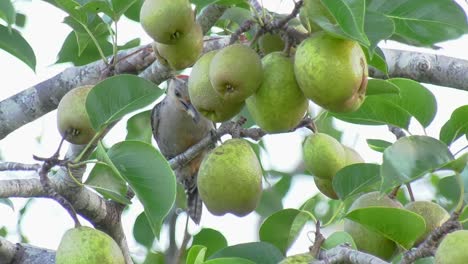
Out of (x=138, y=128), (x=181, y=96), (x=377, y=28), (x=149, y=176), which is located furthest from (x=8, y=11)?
(x=181, y=96)

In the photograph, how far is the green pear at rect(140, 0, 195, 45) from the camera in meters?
2.03

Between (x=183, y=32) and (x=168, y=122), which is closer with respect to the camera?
(x=183, y=32)

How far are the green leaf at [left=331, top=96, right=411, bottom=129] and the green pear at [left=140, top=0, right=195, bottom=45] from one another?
0.46 metres

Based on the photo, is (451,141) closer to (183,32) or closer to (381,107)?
(381,107)

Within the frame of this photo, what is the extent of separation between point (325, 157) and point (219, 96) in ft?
1.53

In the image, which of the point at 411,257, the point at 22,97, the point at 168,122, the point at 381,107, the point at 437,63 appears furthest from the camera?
the point at 168,122

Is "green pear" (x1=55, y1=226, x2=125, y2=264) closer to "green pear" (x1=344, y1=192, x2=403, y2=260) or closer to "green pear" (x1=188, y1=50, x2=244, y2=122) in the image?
"green pear" (x1=188, y1=50, x2=244, y2=122)

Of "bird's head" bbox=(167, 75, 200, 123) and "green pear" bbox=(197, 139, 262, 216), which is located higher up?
"green pear" bbox=(197, 139, 262, 216)

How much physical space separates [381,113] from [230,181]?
46 cm

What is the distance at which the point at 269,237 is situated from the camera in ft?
7.79

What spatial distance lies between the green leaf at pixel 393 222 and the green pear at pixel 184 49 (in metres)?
0.51

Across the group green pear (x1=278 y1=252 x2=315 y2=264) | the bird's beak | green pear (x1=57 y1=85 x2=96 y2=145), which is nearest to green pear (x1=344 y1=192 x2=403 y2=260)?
green pear (x1=278 y1=252 x2=315 y2=264)

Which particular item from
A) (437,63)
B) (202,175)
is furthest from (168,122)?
(202,175)

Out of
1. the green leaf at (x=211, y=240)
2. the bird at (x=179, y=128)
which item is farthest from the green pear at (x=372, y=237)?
the bird at (x=179, y=128)
